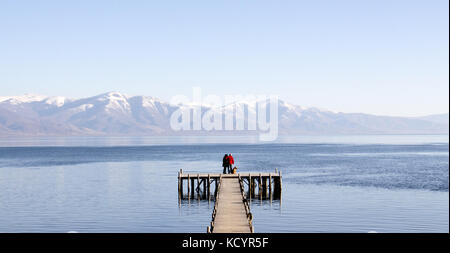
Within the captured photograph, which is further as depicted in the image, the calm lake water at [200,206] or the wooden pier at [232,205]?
the calm lake water at [200,206]

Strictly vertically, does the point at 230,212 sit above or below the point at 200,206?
above

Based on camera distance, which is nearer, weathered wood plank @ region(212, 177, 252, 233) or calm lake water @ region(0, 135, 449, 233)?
weathered wood plank @ region(212, 177, 252, 233)

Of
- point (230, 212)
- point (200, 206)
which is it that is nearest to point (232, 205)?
point (230, 212)

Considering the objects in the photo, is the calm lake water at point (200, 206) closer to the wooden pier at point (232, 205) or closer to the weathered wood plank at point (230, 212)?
the wooden pier at point (232, 205)

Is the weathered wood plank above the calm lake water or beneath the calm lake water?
above

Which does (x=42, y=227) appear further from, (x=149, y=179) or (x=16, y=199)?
(x=149, y=179)

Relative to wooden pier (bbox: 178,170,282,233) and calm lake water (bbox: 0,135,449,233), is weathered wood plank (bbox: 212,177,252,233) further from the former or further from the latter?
calm lake water (bbox: 0,135,449,233)

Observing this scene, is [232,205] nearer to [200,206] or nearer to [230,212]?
[230,212]

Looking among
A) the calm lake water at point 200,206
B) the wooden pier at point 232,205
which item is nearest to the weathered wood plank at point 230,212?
the wooden pier at point 232,205

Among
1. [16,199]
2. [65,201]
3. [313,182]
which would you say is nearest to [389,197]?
[313,182]

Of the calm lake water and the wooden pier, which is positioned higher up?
the wooden pier

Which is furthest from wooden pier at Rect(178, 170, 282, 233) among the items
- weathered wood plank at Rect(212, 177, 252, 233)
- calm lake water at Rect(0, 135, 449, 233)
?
calm lake water at Rect(0, 135, 449, 233)
